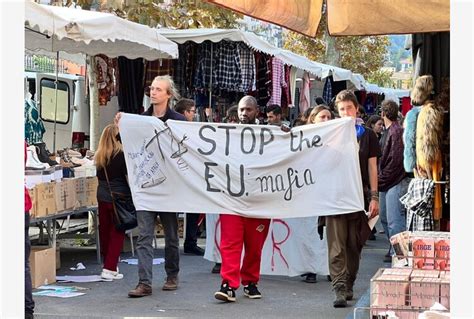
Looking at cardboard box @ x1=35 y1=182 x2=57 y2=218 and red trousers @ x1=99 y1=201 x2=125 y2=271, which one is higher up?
cardboard box @ x1=35 y1=182 x2=57 y2=218

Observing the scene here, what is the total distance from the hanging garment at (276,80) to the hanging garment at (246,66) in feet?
3.91

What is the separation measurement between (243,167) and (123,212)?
172 centimetres

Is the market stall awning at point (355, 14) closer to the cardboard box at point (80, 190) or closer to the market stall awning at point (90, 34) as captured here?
the market stall awning at point (90, 34)

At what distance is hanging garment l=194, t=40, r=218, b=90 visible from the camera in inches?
584

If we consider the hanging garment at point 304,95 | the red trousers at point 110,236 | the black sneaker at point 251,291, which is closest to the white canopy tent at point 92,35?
the red trousers at point 110,236

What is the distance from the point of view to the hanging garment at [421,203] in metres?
8.03

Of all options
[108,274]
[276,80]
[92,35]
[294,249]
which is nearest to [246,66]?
[276,80]

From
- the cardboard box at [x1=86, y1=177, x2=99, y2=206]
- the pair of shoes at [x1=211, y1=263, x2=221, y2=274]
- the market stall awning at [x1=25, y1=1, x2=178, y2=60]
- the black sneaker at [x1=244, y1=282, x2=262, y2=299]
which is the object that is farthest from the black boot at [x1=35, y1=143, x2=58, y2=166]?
the black sneaker at [x1=244, y1=282, x2=262, y2=299]

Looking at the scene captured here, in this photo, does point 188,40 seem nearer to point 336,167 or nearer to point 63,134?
point 336,167

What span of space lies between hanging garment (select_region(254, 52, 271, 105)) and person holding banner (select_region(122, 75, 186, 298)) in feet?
23.2

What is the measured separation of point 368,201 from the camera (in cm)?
898

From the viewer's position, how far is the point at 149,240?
925 centimetres

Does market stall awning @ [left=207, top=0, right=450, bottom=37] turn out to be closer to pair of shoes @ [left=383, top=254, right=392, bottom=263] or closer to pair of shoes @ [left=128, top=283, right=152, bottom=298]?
pair of shoes @ [left=128, top=283, right=152, bottom=298]
